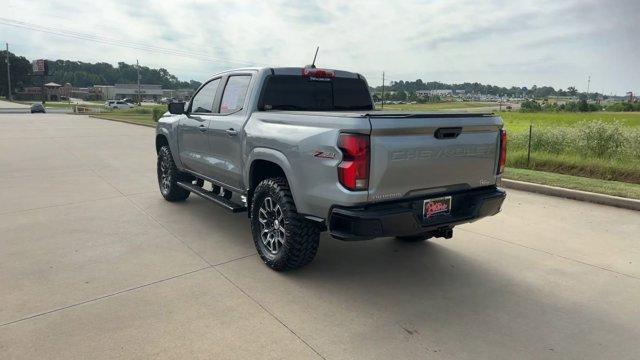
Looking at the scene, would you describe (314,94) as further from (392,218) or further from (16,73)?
(16,73)

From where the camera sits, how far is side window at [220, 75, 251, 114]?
501 centimetres

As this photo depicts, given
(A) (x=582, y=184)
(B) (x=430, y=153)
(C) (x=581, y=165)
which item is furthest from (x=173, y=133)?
(C) (x=581, y=165)

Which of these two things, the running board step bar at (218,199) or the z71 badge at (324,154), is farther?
the running board step bar at (218,199)

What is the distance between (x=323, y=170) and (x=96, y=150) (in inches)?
475

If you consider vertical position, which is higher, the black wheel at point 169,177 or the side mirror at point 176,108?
the side mirror at point 176,108

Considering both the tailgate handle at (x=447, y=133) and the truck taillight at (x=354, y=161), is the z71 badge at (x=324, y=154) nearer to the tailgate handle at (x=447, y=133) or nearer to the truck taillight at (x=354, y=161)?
the truck taillight at (x=354, y=161)

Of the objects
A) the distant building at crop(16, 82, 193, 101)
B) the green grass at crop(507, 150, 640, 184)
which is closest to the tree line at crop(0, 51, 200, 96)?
the distant building at crop(16, 82, 193, 101)

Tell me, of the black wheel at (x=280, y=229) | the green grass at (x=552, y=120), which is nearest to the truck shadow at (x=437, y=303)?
the black wheel at (x=280, y=229)

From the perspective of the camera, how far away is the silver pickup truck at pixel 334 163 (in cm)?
338

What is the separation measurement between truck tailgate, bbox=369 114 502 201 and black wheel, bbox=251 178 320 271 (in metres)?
0.85

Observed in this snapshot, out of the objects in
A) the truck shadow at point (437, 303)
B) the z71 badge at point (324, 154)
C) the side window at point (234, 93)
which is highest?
the side window at point (234, 93)

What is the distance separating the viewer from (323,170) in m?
3.52

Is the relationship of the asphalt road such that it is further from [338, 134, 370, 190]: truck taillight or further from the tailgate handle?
the tailgate handle

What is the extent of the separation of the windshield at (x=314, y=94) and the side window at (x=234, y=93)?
0.30 m
